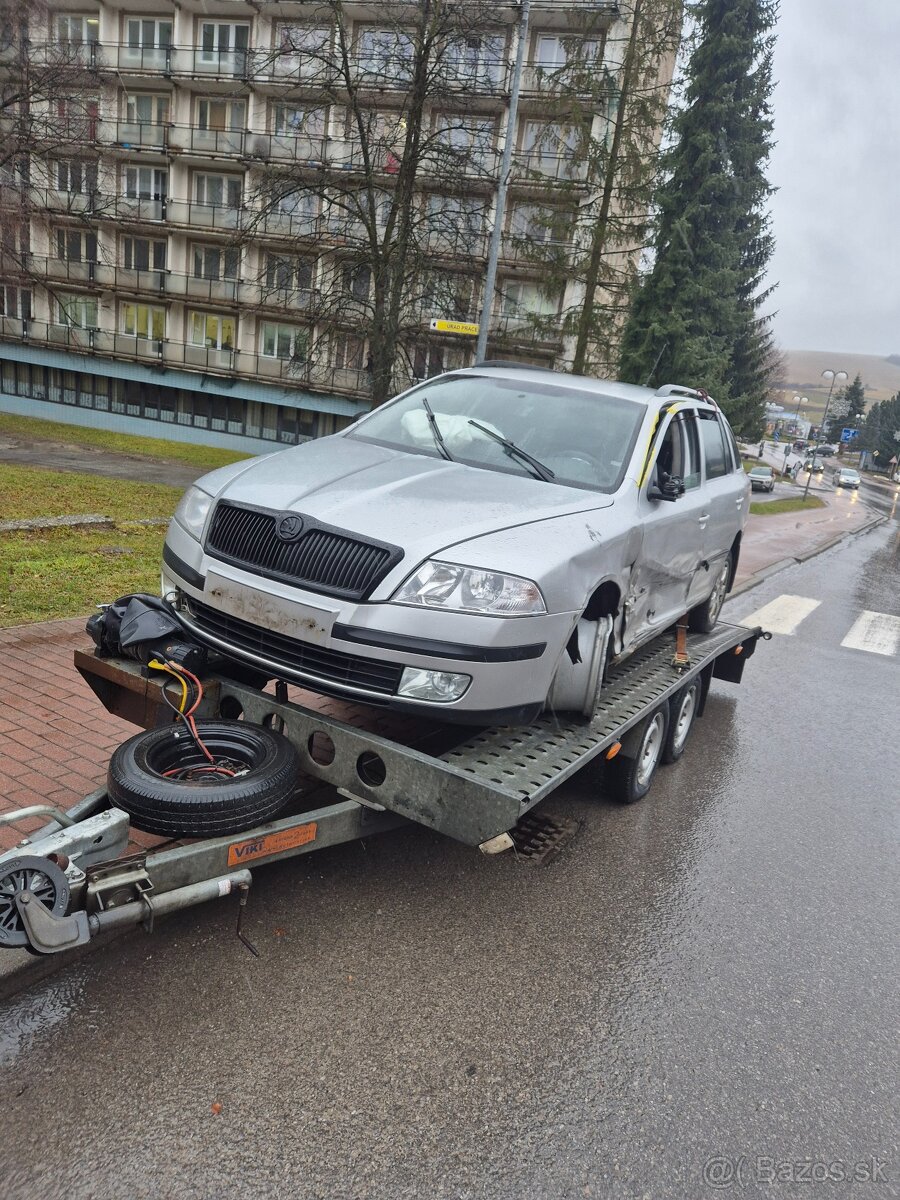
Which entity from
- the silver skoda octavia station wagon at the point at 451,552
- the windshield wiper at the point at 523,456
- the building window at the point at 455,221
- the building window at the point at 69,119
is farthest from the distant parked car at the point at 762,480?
the windshield wiper at the point at 523,456

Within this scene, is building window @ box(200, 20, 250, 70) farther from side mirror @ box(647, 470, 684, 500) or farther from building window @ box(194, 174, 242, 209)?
side mirror @ box(647, 470, 684, 500)

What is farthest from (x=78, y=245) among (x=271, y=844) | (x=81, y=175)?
(x=271, y=844)

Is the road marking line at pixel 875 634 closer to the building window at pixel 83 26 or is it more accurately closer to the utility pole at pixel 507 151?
the utility pole at pixel 507 151

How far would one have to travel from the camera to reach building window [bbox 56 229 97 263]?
118 ft

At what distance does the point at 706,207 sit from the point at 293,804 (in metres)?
28.9

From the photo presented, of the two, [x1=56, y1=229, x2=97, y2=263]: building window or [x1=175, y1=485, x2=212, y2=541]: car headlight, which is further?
[x1=56, y1=229, x2=97, y2=263]: building window

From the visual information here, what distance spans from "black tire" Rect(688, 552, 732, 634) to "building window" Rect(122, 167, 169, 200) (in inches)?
1378

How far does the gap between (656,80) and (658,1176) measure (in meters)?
23.0

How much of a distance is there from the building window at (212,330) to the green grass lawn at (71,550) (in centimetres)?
2202

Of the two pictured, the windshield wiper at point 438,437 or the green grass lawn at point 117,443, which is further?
the green grass lawn at point 117,443

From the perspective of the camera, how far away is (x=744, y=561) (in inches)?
677

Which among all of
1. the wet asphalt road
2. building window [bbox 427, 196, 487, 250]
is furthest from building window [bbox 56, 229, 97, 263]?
the wet asphalt road

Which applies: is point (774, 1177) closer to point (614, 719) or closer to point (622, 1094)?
point (622, 1094)

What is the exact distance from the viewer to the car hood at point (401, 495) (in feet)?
11.8
